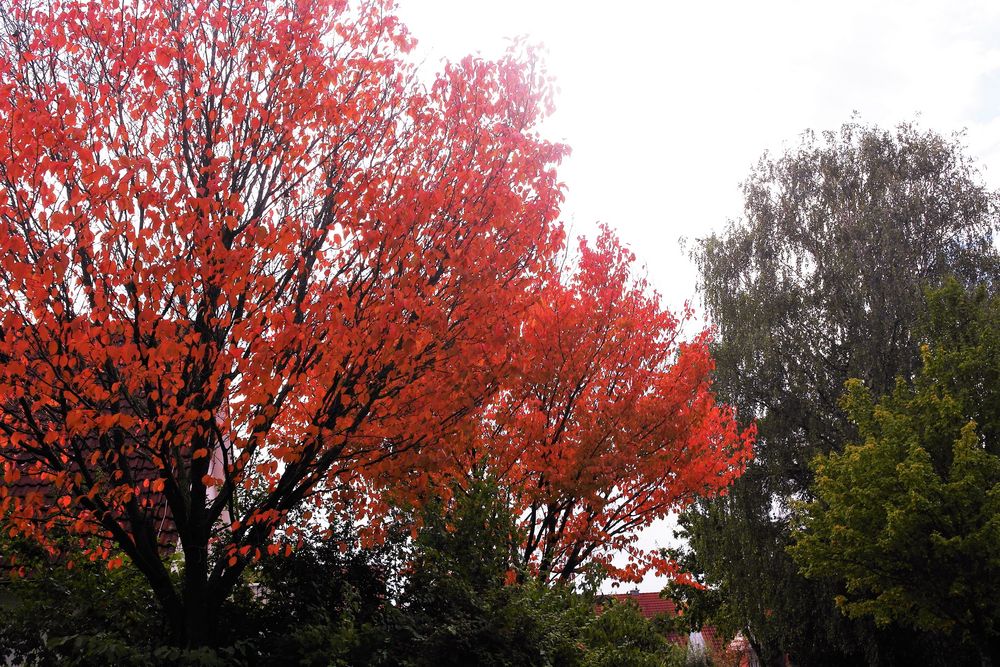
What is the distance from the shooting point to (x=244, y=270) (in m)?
6.70

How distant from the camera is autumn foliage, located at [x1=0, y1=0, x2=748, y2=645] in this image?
6.60m

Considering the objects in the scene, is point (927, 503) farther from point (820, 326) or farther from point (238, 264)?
point (238, 264)

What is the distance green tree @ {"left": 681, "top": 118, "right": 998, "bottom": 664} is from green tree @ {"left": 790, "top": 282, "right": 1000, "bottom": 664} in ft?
5.51

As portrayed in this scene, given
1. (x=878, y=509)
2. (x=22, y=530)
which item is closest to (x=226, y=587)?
(x=22, y=530)

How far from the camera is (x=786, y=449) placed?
862 inches

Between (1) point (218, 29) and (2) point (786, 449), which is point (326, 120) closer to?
(1) point (218, 29)

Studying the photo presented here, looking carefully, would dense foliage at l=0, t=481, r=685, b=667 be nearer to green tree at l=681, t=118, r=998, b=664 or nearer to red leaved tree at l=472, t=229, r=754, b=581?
red leaved tree at l=472, t=229, r=754, b=581

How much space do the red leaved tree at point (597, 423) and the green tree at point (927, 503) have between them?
601cm

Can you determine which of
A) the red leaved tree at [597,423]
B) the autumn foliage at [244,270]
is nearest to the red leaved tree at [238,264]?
the autumn foliage at [244,270]

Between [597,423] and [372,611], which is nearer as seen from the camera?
[372,611]

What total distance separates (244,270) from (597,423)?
6849 mm

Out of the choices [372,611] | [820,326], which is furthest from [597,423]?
[820,326]

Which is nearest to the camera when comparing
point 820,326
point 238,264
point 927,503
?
point 238,264

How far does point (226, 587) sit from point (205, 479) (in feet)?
3.37
